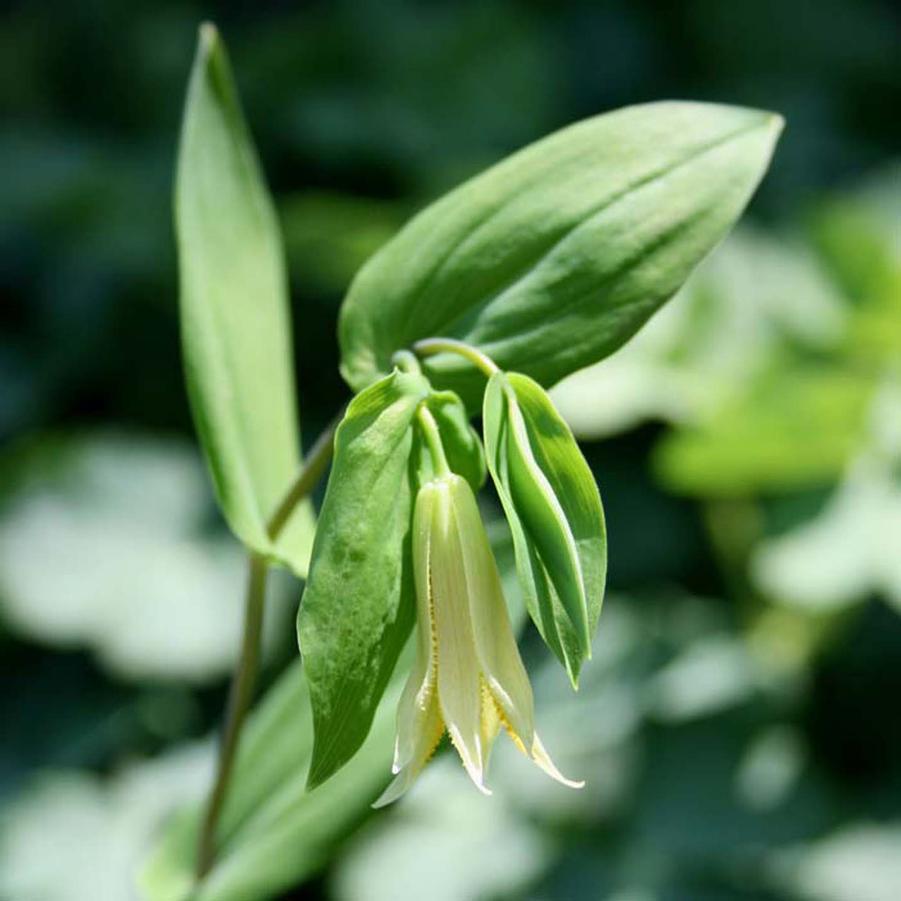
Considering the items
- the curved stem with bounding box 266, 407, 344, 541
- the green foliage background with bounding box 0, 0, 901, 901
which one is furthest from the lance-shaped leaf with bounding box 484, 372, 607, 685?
the green foliage background with bounding box 0, 0, 901, 901

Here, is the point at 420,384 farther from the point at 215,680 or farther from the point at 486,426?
the point at 215,680

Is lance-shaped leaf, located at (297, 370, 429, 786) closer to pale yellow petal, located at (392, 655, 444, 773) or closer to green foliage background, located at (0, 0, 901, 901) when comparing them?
pale yellow petal, located at (392, 655, 444, 773)

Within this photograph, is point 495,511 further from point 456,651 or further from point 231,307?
point 456,651

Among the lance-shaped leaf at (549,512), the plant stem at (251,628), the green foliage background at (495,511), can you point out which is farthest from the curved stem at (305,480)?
the green foliage background at (495,511)

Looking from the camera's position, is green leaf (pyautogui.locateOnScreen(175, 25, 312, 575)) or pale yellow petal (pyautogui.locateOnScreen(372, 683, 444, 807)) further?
green leaf (pyautogui.locateOnScreen(175, 25, 312, 575))

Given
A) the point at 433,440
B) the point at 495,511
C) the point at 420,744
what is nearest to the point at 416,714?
the point at 420,744

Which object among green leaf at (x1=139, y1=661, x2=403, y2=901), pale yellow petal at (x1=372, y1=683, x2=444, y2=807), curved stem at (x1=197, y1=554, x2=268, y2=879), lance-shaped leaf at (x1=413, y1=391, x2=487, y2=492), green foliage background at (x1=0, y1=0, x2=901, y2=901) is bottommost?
green foliage background at (x1=0, y1=0, x2=901, y2=901)

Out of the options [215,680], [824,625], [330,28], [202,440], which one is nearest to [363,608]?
[202,440]

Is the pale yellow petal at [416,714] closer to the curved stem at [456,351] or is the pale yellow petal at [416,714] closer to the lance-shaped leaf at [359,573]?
the lance-shaped leaf at [359,573]
